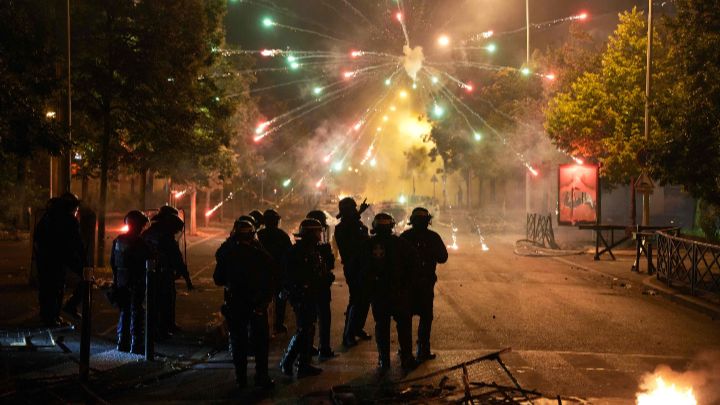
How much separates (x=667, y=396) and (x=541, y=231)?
24568 millimetres

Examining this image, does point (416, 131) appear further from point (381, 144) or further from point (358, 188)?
point (358, 188)

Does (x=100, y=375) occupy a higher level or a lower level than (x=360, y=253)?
lower

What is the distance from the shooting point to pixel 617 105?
89.1 ft

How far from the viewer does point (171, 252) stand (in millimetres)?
10086

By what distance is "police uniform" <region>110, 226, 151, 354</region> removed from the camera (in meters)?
8.91

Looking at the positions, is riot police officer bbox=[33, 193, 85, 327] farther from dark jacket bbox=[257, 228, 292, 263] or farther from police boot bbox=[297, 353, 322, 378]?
police boot bbox=[297, 353, 322, 378]

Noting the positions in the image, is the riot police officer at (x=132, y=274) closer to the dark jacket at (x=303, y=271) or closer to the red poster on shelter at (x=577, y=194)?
the dark jacket at (x=303, y=271)

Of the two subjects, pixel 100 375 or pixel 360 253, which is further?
pixel 360 253

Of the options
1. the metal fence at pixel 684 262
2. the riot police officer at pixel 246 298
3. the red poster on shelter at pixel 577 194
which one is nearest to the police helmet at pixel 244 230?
the riot police officer at pixel 246 298

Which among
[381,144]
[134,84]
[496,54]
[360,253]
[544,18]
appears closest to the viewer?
[360,253]

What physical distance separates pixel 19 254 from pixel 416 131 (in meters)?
82.3

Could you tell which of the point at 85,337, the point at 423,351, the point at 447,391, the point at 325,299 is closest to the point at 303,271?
the point at 325,299

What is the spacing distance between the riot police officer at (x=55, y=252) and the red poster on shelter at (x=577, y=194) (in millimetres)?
20987

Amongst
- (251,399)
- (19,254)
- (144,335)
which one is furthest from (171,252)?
(19,254)
